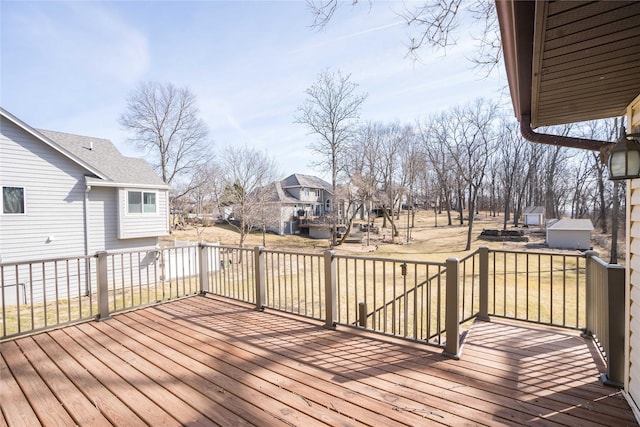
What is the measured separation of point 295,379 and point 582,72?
10.0 feet

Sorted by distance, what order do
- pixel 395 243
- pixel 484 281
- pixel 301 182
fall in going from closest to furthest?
pixel 484 281
pixel 395 243
pixel 301 182

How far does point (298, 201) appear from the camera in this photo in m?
31.0

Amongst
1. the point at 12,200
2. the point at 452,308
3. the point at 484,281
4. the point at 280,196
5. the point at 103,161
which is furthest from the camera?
the point at 280,196

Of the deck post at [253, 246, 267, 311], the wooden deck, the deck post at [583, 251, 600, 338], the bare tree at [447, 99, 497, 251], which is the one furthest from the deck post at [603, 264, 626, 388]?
the bare tree at [447, 99, 497, 251]

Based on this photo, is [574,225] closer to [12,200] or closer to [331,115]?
[331,115]

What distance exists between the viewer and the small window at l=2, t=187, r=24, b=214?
8.96 m

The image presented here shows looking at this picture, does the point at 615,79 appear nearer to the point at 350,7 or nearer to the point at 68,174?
the point at 350,7

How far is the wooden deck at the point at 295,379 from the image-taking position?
2.12 meters

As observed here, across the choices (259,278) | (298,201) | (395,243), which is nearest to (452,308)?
(259,278)

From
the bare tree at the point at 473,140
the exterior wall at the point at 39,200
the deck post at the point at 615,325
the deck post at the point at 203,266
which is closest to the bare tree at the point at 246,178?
the exterior wall at the point at 39,200

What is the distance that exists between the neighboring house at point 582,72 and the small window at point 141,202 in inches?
497

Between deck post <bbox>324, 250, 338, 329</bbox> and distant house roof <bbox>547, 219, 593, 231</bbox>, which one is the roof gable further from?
distant house roof <bbox>547, 219, 593, 231</bbox>

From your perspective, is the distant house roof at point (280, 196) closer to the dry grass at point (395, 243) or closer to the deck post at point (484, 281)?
the dry grass at point (395, 243)

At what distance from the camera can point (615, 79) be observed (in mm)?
2012
